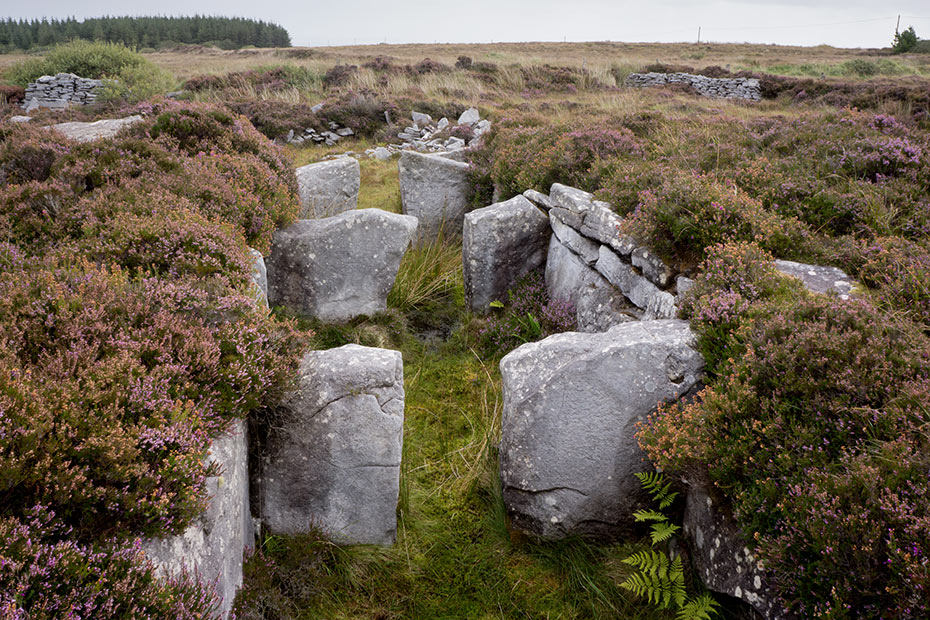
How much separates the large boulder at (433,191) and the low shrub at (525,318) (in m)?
3.11

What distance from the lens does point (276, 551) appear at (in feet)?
14.3


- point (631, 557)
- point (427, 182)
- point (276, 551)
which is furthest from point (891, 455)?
point (427, 182)

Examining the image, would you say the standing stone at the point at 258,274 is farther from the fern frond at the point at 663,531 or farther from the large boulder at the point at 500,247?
the fern frond at the point at 663,531

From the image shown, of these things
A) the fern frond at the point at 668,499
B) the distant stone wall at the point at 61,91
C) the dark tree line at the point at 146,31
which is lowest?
the fern frond at the point at 668,499

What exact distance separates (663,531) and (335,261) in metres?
5.62

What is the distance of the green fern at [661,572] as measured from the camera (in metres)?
3.71

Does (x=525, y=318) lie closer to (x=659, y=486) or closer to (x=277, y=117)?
(x=659, y=486)

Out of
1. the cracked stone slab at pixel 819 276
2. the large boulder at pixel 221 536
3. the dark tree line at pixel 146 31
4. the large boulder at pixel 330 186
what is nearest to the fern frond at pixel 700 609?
the cracked stone slab at pixel 819 276

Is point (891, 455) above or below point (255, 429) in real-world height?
above

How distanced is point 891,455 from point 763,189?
4764mm

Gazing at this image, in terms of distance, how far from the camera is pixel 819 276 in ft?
17.2

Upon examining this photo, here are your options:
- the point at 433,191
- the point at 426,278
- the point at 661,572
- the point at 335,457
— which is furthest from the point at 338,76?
the point at 661,572

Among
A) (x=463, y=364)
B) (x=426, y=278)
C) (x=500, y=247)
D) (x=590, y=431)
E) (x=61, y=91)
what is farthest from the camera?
(x=61, y=91)

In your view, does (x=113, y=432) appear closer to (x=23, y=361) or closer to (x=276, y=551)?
(x=23, y=361)
